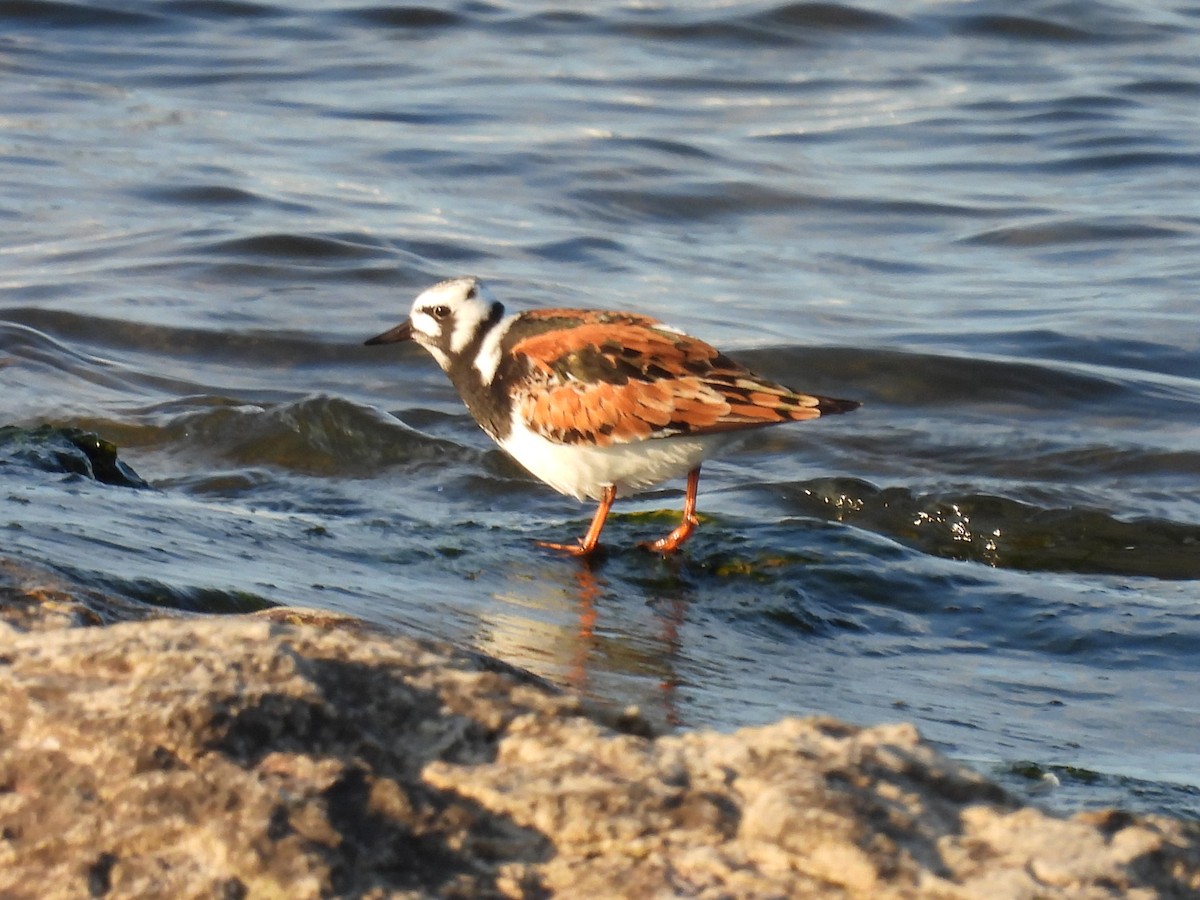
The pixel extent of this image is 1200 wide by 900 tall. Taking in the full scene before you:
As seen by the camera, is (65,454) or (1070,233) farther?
(1070,233)

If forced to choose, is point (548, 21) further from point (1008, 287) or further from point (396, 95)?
point (1008, 287)

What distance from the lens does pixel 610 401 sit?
17.6 feet

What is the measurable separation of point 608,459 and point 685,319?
3.98 meters

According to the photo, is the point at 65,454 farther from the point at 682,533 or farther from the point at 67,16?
the point at 67,16

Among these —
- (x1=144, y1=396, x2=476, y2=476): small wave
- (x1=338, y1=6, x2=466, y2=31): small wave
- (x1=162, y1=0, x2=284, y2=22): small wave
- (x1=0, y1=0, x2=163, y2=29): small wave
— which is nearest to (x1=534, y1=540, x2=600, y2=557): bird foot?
(x1=144, y1=396, x2=476, y2=476): small wave

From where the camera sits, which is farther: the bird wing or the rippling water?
the bird wing

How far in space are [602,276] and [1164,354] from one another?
326cm

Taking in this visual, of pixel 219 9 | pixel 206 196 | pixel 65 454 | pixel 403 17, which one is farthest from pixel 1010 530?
pixel 219 9

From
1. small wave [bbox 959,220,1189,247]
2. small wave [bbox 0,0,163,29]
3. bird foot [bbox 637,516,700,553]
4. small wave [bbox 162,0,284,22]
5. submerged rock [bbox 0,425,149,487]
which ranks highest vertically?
small wave [bbox 162,0,284,22]

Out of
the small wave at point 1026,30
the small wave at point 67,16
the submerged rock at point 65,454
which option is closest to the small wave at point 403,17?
the small wave at point 67,16

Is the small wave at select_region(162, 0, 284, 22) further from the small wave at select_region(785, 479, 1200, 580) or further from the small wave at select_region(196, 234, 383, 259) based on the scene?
the small wave at select_region(785, 479, 1200, 580)

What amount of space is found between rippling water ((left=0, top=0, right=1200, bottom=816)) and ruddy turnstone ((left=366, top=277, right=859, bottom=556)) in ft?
0.86

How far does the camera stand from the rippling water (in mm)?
4496

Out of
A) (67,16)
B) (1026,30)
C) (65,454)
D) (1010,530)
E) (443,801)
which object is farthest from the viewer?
(1026,30)
